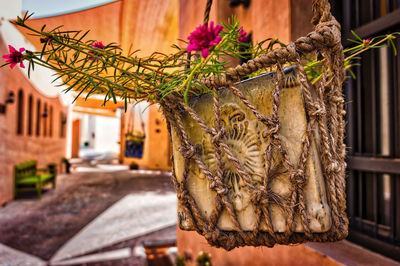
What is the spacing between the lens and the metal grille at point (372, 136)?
90 centimetres

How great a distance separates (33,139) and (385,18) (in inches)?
294

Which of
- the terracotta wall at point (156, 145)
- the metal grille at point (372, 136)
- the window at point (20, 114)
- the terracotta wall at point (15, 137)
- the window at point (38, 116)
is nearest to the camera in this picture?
the metal grille at point (372, 136)

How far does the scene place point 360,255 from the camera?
34.6 inches

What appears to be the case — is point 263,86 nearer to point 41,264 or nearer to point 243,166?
point 243,166

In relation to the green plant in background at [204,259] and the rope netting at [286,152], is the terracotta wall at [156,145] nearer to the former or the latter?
the green plant in background at [204,259]

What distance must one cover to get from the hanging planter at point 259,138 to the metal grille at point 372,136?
28.4 inches

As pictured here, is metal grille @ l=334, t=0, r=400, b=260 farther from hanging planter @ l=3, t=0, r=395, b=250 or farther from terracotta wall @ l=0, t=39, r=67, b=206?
terracotta wall @ l=0, t=39, r=67, b=206

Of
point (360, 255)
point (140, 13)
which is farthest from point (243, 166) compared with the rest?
point (140, 13)

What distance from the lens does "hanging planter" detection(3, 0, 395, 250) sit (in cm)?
37

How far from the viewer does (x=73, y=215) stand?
12.9 ft

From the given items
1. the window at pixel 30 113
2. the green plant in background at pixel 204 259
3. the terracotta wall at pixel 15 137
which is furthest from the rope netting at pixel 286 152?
the window at pixel 30 113

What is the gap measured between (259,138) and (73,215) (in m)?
4.50

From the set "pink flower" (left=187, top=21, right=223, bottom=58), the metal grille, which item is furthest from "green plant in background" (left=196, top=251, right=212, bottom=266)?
"pink flower" (left=187, top=21, right=223, bottom=58)

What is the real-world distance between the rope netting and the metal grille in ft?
2.36
